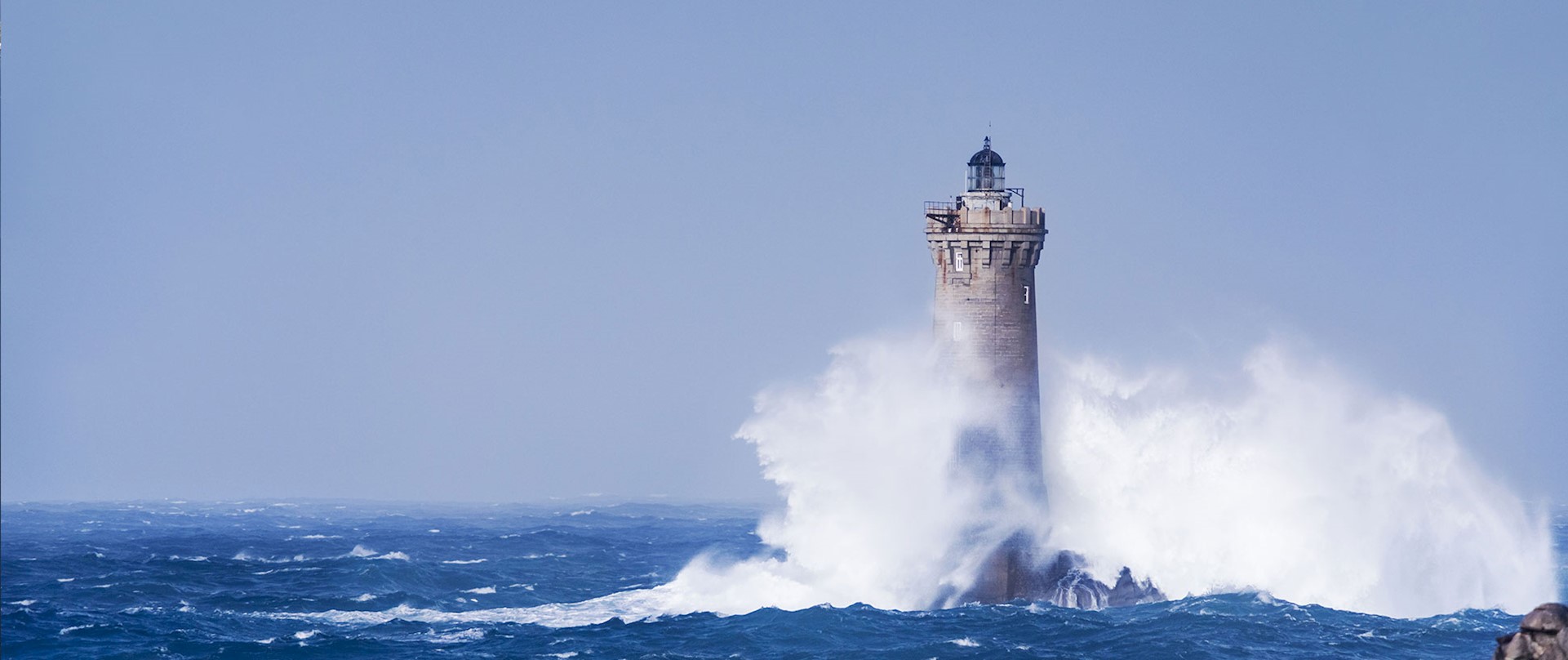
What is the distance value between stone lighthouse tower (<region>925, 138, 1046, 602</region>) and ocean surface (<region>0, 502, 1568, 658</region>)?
3129mm

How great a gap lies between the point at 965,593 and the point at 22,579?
32509 millimetres

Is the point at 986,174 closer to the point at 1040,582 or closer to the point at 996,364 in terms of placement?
the point at 996,364

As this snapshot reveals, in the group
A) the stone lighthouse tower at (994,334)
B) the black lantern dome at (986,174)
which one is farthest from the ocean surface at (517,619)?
the black lantern dome at (986,174)

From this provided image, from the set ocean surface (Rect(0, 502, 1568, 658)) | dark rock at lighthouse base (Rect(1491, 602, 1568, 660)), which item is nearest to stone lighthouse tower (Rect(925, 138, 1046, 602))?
ocean surface (Rect(0, 502, 1568, 658))

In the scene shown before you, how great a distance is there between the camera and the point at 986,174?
43969 mm

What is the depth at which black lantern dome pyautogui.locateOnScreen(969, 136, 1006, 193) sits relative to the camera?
1730 inches

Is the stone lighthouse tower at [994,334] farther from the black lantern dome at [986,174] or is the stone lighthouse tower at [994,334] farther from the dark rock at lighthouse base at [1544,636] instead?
the dark rock at lighthouse base at [1544,636]

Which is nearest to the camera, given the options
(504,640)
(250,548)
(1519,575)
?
(504,640)

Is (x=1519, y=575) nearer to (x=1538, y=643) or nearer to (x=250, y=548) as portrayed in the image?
(x=1538, y=643)

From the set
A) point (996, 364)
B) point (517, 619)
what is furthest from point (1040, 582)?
point (517, 619)

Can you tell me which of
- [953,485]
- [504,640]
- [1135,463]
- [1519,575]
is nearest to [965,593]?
[953,485]

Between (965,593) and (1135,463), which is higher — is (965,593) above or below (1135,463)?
below

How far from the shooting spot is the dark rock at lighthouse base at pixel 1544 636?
19656 millimetres

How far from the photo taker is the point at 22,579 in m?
57.9
